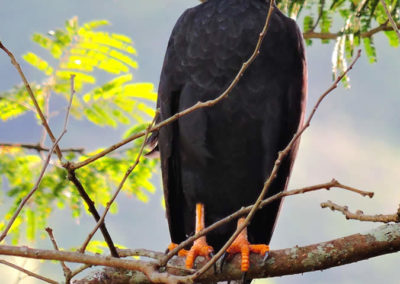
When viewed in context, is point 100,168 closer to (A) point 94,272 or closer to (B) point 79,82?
(B) point 79,82

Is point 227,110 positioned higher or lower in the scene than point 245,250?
higher

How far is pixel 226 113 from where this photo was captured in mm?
4641

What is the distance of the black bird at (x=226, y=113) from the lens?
4.66m

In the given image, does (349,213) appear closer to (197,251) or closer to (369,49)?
(197,251)

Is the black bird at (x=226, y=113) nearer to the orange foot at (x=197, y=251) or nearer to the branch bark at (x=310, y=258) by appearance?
the orange foot at (x=197, y=251)

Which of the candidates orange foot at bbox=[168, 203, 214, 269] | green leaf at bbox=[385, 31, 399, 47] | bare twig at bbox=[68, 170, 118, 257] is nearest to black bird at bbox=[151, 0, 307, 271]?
orange foot at bbox=[168, 203, 214, 269]

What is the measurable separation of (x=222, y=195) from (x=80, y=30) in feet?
7.30

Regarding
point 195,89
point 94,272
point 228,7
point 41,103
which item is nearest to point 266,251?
point 94,272

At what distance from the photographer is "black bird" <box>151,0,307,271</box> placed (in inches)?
183

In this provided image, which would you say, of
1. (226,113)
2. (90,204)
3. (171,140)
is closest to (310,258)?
(90,204)

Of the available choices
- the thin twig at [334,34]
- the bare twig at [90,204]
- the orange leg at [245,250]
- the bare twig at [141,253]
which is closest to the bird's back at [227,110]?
the orange leg at [245,250]

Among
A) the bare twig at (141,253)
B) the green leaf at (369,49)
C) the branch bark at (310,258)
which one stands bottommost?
the branch bark at (310,258)

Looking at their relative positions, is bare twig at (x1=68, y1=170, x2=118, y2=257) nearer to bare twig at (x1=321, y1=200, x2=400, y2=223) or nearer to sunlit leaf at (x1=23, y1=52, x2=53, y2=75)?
bare twig at (x1=321, y1=200, x2=400, y2=223)

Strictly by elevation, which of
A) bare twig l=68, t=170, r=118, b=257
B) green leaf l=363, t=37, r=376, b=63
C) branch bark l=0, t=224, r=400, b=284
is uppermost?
green leaf l=363, t=37, r=376, b=63
